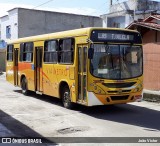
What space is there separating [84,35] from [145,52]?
8.77 metres

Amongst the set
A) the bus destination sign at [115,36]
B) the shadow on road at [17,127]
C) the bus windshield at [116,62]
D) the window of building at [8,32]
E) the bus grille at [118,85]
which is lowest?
the shadow on road at [17,127]

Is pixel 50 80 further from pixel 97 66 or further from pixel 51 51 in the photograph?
pixel 97 66

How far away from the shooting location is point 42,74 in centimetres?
1591

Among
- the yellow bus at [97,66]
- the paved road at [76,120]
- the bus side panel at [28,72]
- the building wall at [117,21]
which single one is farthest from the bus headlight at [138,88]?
the building wall at [117,21]

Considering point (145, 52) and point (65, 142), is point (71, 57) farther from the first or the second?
point (145, 52)

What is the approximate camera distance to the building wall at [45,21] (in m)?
41.9

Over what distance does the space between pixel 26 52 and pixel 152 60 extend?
266 inches

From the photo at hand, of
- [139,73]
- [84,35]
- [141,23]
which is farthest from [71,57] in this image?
[141,23]

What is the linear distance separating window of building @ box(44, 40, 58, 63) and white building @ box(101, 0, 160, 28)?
19.2 m

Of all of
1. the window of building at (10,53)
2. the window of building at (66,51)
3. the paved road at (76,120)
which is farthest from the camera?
the window of building at (10,53)

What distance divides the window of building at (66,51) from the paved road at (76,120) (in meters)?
1.81

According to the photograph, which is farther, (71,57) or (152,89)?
(152,89)

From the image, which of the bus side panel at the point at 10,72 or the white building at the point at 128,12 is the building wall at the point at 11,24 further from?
the bus side panel at the point at 10,72

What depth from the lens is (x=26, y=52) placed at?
17.9 meters
